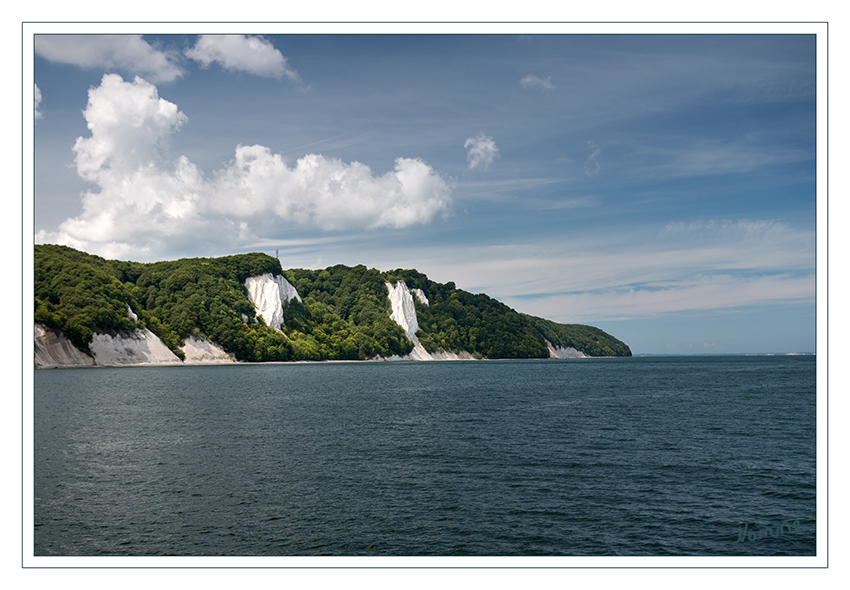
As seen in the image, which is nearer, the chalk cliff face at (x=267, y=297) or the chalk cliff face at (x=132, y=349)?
the chalk cliff face at (x=132, y=349)

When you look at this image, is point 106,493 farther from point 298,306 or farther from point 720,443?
point 298,306

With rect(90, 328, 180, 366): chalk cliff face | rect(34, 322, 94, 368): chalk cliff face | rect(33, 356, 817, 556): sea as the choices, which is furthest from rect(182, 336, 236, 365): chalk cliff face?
rect(33, 356, 817, 556): sea

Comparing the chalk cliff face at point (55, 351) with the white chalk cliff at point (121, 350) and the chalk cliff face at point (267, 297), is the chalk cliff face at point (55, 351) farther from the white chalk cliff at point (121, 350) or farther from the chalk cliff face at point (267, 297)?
the chalk cliff face at point (267, 297)

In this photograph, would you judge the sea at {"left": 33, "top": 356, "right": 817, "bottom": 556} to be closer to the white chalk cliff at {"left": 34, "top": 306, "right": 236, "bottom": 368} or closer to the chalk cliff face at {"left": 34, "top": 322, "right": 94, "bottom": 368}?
the chalk cliff face at {"left": 34, "top": 322, "right": 94, "bottom": 368}

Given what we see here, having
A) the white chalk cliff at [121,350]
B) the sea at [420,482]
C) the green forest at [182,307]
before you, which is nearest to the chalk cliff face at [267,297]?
the green forest at [182,307]

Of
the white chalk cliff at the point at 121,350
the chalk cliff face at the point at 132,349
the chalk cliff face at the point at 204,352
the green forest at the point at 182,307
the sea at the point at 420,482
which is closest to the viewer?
the sea at the point at 420,482
